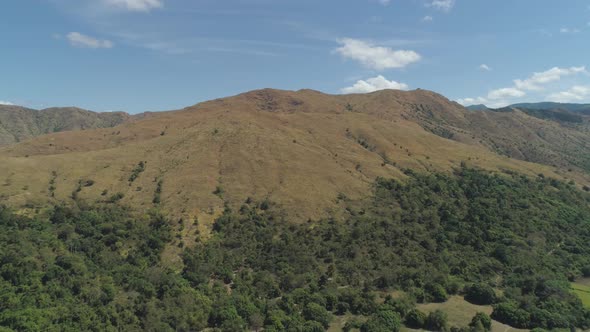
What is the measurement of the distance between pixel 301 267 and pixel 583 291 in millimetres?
69376

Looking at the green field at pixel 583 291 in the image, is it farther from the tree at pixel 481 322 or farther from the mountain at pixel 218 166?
the mountain at pixel 218 166

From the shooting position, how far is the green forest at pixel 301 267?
75.6 m

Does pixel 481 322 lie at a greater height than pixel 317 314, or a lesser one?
lesser

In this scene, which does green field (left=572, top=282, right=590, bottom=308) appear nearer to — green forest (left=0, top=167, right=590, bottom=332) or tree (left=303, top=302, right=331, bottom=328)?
green forest (left=0, top=167, right=590, bottom=332)

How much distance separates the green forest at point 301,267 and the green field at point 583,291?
268 centimetres

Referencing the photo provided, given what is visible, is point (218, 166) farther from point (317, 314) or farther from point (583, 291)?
point (583, 291)

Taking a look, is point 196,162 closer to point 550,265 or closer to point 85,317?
point 85,317

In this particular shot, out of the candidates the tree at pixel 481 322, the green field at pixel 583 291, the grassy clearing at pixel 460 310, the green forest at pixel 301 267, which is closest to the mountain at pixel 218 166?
the green forest at pixel 301 267

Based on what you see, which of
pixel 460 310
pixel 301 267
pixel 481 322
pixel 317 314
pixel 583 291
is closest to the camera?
pixel 481 322

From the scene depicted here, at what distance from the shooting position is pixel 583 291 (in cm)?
9662

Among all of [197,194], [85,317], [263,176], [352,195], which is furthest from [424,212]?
[85,317]

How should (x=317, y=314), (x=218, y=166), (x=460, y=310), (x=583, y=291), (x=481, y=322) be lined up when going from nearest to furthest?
(x=481, y=322) → (x=317, y=314) → (x=460, y=310) → (x=583, y=291) → (x=218, y=166)

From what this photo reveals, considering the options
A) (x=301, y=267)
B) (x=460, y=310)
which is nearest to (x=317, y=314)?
(x=301, y=267)

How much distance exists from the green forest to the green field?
2.68 metres
